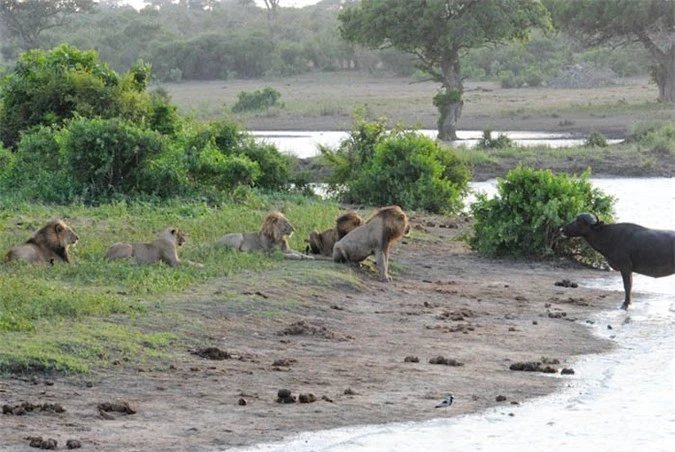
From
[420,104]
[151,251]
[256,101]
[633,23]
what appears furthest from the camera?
[256,101]

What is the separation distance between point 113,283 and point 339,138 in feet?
71.6

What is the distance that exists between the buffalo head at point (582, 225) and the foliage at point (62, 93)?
307 inches

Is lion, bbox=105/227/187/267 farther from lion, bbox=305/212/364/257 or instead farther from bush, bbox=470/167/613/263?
bush, bbox=470/167/613/263

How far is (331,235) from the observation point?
44.4ft

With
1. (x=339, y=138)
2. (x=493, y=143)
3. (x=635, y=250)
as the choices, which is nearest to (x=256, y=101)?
(x=339, y=138)

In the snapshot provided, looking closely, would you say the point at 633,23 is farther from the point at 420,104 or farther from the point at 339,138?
the point at 339,138

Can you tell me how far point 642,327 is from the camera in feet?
38.4

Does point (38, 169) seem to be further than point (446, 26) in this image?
No

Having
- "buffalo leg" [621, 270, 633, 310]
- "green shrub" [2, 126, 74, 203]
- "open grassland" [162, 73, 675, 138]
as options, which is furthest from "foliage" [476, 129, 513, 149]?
"buffalo leg" [621, 270, 633, 310]

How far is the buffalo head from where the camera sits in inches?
527

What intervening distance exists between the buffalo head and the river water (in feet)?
6.33

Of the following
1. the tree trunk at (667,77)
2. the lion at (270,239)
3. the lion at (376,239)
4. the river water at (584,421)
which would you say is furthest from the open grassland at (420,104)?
the river water at (584,421)

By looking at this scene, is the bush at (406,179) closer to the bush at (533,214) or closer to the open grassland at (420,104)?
the bush at (533,214)

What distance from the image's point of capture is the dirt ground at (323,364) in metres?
7.60
